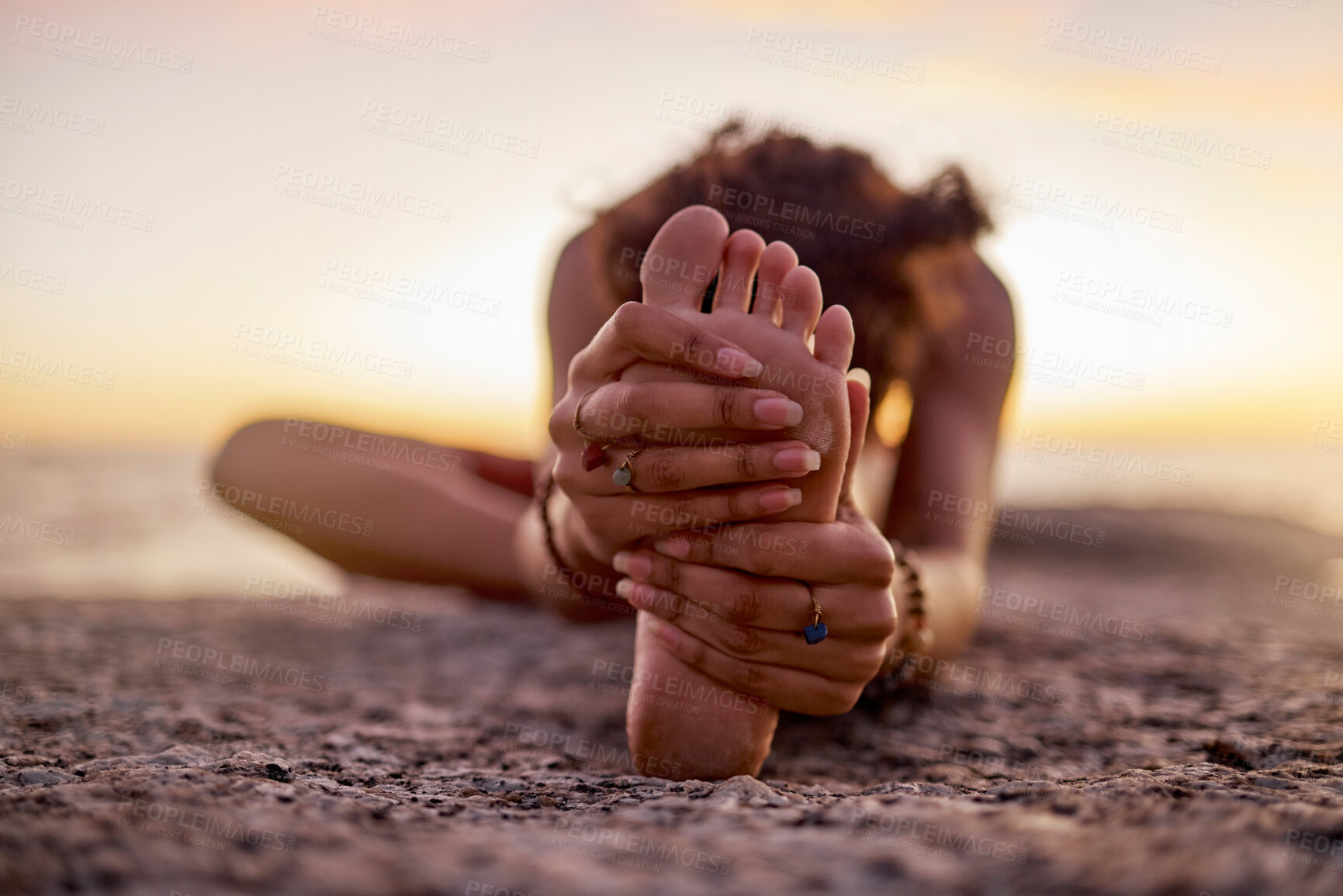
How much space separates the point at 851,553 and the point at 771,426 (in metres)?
0.25

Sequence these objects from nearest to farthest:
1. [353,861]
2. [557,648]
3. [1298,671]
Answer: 1. [353,861]
2. [1298,671]
3. [557,648]

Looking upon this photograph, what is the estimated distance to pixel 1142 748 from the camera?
125cm

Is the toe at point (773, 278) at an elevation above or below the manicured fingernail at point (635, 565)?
above

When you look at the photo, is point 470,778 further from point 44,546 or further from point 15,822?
point 44,546

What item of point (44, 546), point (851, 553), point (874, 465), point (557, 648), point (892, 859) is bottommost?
point (44, 546)

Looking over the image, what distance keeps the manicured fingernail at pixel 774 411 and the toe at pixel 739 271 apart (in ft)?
0.66

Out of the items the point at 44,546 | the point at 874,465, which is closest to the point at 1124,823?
the point at 874,465

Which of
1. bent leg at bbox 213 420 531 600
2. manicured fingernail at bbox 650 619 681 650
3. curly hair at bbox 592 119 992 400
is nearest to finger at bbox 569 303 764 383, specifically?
manicured fingernail at bbox 650 619 681 650

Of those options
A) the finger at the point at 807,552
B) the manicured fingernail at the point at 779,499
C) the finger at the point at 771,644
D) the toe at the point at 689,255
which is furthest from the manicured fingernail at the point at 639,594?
the toe at the point at 689,255

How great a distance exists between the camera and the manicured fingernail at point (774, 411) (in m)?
1.06

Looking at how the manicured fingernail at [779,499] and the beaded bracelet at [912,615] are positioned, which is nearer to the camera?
the manicured fingernail at [779,499]

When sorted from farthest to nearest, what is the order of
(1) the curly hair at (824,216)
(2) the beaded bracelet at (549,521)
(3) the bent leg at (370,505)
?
(3) the bent leg at (370,505)
(1) the curly hair at (824,216)
(2) the beaded bracelet at (549,521)

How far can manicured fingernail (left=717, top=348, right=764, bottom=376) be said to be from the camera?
1.06 meters

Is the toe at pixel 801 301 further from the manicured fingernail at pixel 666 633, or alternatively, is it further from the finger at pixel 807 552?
the manicured fingernail at pixel 666 633
